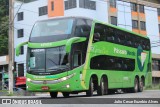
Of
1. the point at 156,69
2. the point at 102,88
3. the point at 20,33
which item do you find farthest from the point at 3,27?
the point at 102,88

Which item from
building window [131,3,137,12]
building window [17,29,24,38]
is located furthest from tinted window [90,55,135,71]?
building window [17,29,24,38]

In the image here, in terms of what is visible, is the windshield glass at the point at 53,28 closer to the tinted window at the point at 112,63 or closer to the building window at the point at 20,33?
the tinted window at the point at 112,63

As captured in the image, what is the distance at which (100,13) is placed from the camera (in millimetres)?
56375

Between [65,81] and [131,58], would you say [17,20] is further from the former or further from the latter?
[65,81]

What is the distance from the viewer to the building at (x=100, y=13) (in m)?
55.5

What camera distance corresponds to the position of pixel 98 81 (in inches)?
846

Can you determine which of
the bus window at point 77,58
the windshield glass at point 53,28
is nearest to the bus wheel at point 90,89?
the bus window at point 77,58

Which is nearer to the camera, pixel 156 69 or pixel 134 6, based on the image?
pixel 134 6

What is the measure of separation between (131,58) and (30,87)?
31.9 feet

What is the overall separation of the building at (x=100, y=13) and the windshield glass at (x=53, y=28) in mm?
33375

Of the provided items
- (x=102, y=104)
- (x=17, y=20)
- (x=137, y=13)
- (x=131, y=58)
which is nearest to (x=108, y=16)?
(x=137, y=13)

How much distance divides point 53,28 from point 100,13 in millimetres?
37016

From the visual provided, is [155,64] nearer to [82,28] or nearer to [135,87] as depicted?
[135,87]

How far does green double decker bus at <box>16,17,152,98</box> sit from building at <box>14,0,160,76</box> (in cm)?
3142
